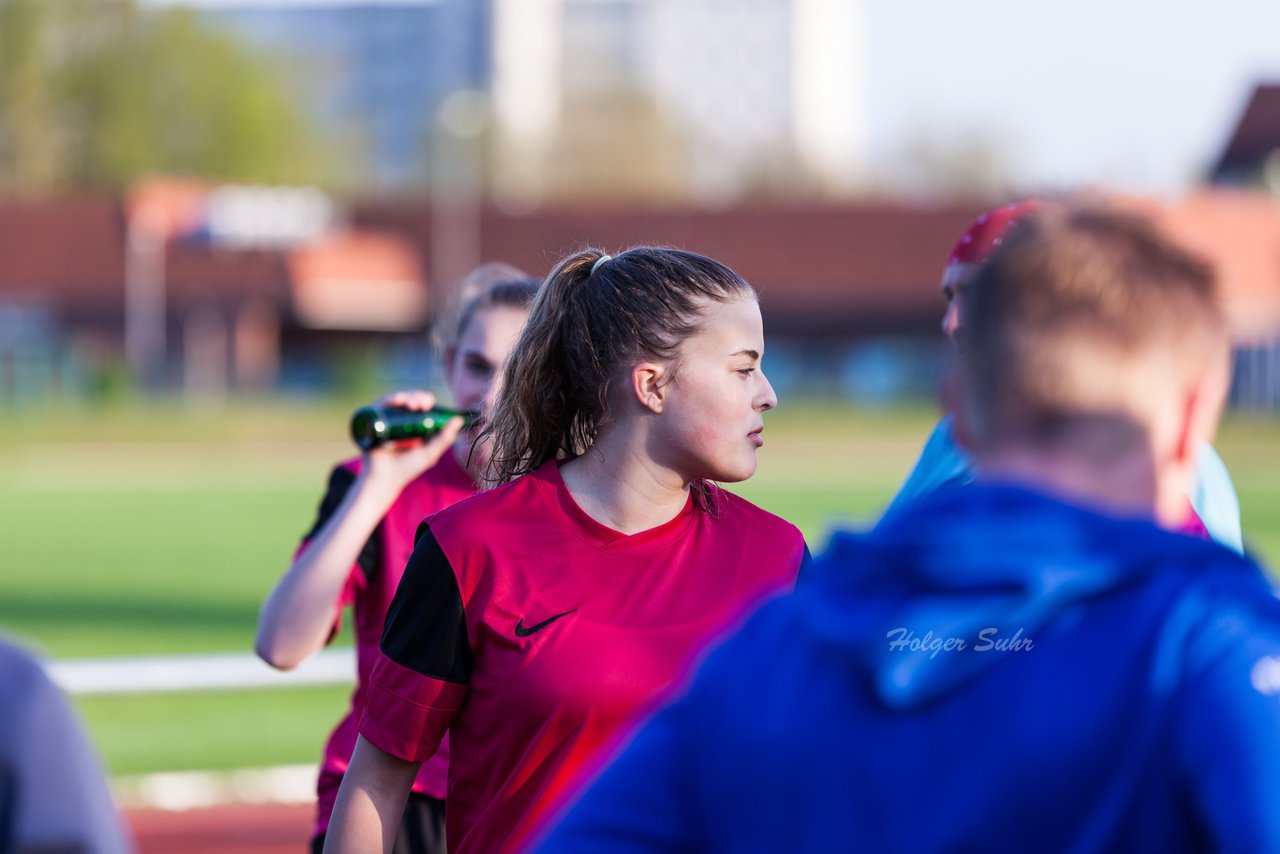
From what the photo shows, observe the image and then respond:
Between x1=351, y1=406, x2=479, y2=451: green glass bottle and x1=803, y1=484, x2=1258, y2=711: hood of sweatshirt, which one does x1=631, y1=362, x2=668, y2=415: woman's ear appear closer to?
x1=351, y1=406, x2=479, y2=451: green glass bottle

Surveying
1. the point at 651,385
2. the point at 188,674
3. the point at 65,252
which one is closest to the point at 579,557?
the point at 651,385

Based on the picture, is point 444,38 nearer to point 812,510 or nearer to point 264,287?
point 264,287

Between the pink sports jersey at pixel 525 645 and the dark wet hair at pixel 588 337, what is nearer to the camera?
the pink sports jersey at pixel 525 645

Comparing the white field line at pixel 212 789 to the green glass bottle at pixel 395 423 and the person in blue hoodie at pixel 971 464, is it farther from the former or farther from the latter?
the person in blue hoodie at pixel 971 464

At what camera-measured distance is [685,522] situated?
8.73 ft

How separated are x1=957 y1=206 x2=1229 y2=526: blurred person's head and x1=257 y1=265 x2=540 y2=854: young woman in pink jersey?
6.06 ft

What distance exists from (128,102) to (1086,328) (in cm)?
6020

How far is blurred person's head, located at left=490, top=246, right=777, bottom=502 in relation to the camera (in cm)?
262

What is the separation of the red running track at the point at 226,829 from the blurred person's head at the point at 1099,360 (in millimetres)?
5376

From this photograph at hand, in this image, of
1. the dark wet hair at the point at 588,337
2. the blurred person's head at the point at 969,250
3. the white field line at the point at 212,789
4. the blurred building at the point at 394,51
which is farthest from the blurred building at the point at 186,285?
the blurred building at the point at 394,51

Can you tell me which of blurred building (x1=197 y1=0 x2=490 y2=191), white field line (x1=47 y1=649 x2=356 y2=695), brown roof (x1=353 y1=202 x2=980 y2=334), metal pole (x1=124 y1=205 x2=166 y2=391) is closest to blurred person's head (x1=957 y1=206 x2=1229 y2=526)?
white field line (x1=47 y1=649 x2=356 y2=695)

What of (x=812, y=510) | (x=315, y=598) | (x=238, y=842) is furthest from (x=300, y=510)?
(x=315, y=598)

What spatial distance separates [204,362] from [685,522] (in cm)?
4488

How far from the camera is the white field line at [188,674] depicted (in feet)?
30.8
